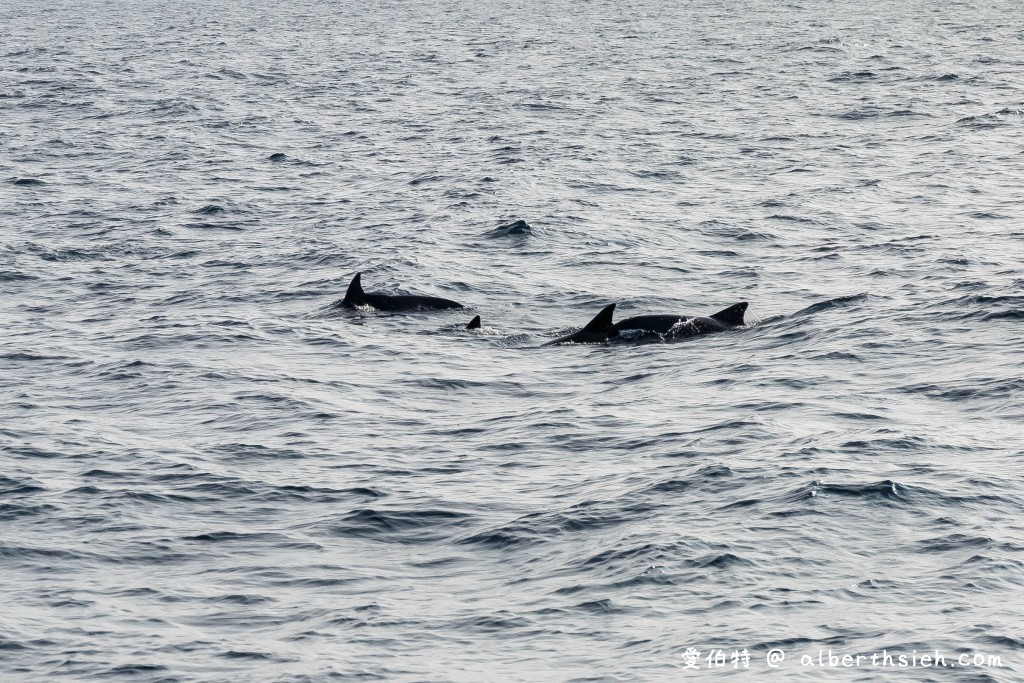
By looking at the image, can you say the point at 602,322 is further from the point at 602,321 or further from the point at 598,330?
the point at 598,330

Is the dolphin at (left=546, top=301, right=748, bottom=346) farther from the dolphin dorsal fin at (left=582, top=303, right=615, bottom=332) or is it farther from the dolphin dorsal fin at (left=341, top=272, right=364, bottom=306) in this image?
the dolphin dorsal fin at (left=341, top=272, right=364, bottom=306)

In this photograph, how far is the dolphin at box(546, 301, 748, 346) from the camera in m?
26.4

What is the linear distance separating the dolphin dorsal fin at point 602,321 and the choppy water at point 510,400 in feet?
2.69

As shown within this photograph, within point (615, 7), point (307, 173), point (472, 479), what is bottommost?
point (615, 7)

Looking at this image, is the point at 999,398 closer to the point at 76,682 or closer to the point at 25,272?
the point at 76,682

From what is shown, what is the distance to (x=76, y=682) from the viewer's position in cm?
1460

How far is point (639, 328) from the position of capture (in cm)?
2650

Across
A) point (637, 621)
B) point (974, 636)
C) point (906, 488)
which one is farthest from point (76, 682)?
point (906, 488)

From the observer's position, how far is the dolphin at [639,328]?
86.5 ft

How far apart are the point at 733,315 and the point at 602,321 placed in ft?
8.38

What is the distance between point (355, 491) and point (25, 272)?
16793mm

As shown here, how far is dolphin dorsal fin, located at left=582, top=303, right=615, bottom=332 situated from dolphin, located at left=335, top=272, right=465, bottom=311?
4.00 metres

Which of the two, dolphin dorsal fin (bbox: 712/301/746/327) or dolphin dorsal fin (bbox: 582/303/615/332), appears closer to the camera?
dolphin dorsal fin (bbox: 582/303/615/332)

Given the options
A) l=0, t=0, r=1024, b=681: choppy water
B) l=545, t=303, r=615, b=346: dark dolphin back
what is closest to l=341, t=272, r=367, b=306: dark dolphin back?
l=0, t=0, r=1024, b=681: choppy water
